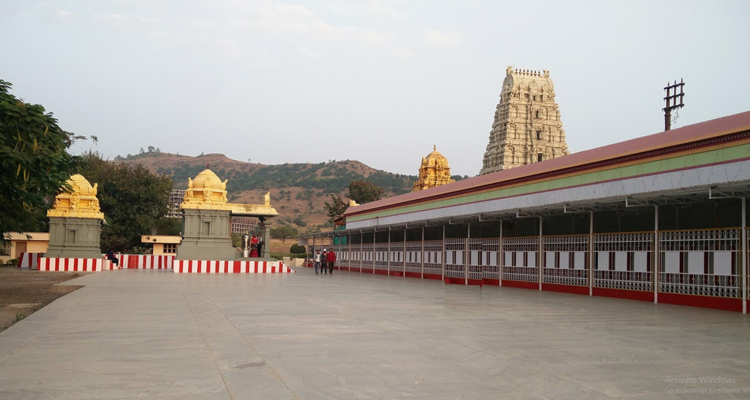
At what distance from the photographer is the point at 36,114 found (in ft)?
51.3

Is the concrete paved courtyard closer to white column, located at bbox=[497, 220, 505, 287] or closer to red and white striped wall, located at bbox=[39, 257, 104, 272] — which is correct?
white column, located at bbox=[497, 220, 505, 287]

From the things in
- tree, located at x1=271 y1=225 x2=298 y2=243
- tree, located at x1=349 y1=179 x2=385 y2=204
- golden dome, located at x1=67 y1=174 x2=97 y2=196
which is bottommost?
tree, located at x1=271 y1=225 x2=298 y2=243

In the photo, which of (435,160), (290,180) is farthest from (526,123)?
(290,180)

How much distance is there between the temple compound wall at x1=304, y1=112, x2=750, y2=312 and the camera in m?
15.2

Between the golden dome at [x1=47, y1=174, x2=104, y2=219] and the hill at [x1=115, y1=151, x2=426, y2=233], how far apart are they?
68.4 m

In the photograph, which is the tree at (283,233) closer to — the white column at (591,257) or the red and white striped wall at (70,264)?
the red and white striped wall at (70,264)

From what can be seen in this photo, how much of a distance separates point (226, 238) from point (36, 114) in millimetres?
22585

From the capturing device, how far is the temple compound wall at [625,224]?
15180mm

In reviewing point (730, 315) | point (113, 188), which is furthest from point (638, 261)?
point (113, 188)

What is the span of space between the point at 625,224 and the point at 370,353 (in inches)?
506

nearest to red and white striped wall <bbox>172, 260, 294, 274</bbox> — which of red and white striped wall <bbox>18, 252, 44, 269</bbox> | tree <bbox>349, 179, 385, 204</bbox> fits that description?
red and white striped wall <bbox>18, 252, 44, 269</bbox>

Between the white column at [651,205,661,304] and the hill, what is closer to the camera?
the white column at [651,205,661,304]

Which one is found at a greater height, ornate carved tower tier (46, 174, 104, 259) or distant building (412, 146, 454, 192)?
distant building (412, 146, 454, 192)

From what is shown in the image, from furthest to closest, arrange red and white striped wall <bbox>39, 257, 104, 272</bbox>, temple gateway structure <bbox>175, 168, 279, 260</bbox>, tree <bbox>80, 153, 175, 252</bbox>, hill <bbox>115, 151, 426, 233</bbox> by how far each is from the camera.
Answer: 1. hill <bbox>115, 151, 426, 233</bbox>
2. tree <bbox>80, 153, 175, 252</bbox>
3. temple gateway structure <bbox>175, 168, 279, 260</bbox>
4. red and white striped wall <bbox>39, 257, 104, 272</bbox>
